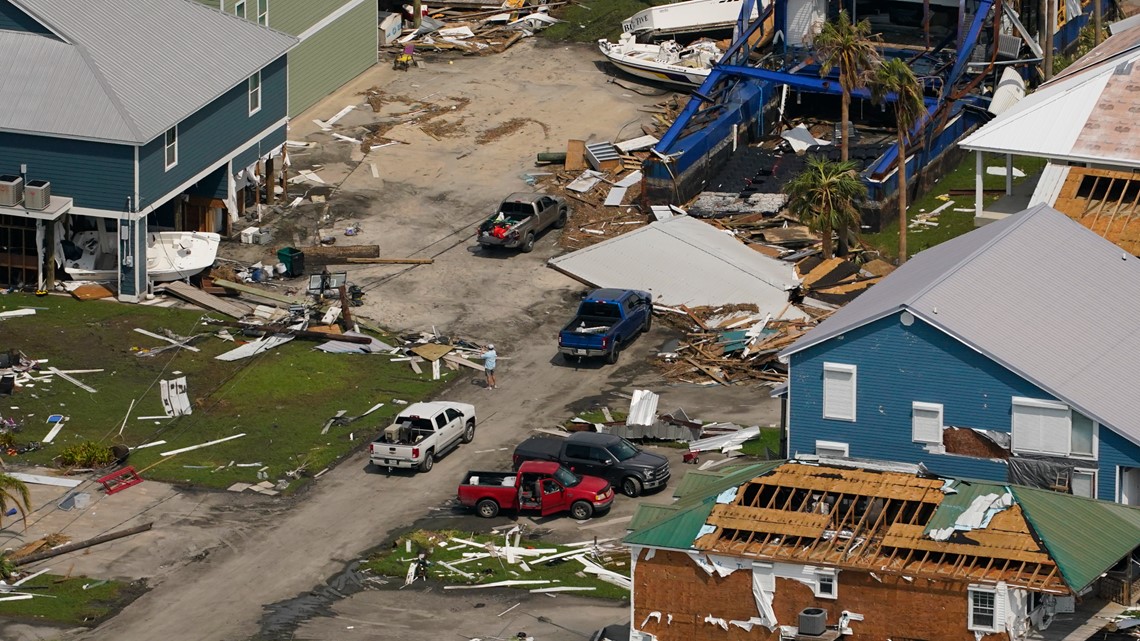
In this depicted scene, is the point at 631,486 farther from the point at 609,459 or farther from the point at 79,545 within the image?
the point at 79,545

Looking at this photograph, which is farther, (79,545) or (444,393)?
(444,393)

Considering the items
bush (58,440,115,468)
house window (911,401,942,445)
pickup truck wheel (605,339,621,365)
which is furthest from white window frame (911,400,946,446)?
bush (58,440,115,468)

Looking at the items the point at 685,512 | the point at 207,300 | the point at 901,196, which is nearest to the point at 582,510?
the point at 685,512

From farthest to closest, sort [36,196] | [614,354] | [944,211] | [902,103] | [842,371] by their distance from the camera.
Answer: [944,211] → [902,103] → [36,196] → [614,354] → [842,371]

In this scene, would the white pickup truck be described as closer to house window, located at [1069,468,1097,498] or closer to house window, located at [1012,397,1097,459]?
house window, located at [1012,397,1097,459]

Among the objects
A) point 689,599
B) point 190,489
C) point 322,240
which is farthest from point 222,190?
point 689,599

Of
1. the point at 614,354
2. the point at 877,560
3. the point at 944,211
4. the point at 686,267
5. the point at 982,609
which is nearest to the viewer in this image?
the point at 982,609
